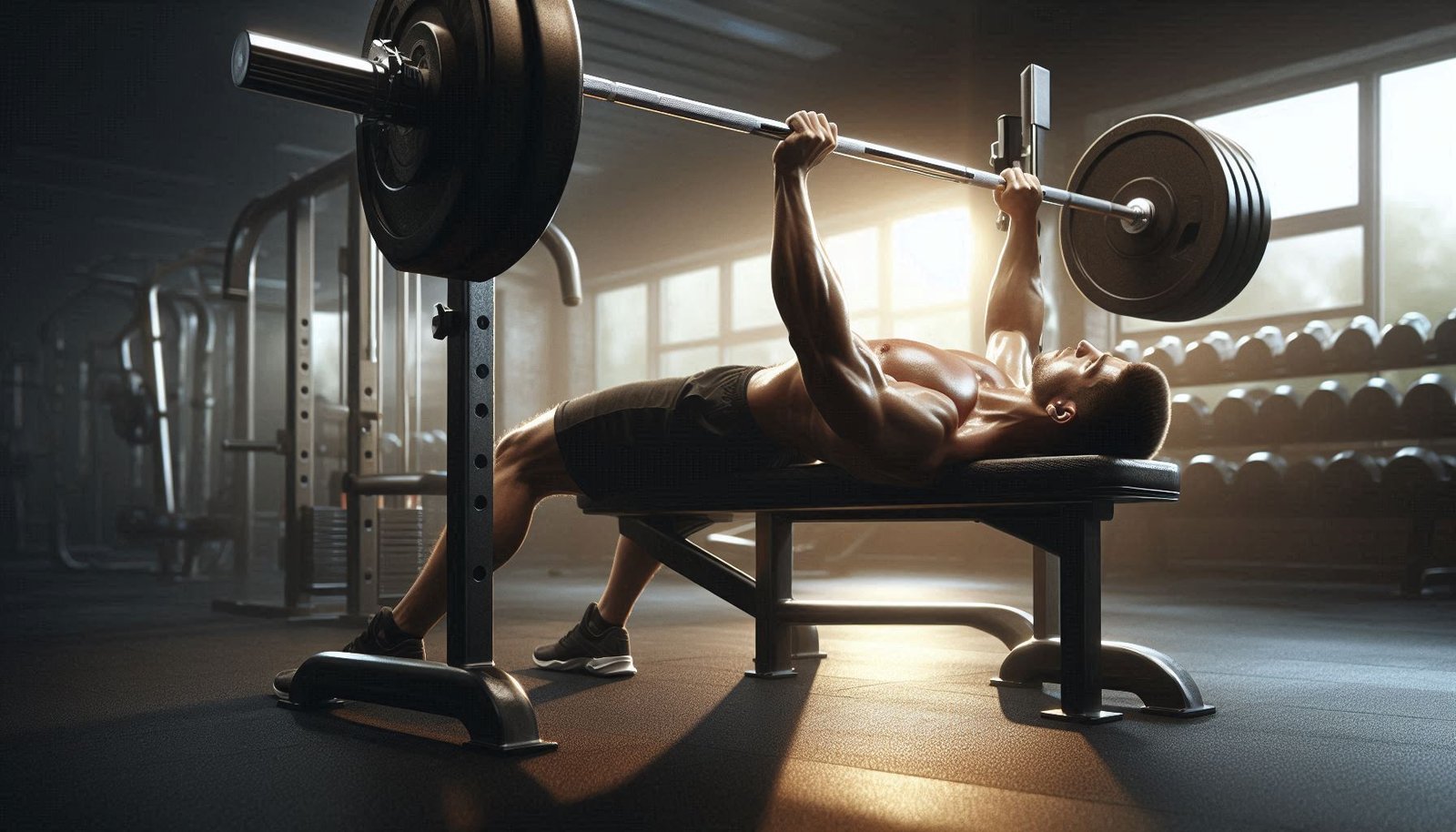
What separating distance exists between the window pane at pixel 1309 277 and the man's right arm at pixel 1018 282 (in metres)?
3.92

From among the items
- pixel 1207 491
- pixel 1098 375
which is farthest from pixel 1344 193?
pixel 1098 375

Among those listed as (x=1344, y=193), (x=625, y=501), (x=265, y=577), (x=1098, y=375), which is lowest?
(x=265, y=577)

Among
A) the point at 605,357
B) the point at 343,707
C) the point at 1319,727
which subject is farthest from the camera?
the point at 605,357

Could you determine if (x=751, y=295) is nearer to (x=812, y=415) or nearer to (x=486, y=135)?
(x=812, y=415)

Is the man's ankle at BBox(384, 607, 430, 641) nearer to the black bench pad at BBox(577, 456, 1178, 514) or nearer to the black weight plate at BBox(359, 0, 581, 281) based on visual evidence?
the black bench pad at BBox(577, 456, 1178, 514)

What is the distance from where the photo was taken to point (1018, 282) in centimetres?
250

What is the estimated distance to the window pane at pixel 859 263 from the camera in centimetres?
866

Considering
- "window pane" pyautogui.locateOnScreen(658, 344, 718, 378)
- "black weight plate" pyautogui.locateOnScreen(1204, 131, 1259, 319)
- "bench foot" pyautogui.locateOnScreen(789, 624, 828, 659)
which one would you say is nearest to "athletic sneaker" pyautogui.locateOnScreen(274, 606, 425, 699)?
"bench foot" pyautogui.locateOnScreen(789, 624, 828, 659)

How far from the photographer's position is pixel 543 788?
56.5 inches

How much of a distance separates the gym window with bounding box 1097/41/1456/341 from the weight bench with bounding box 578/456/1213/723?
4.37m

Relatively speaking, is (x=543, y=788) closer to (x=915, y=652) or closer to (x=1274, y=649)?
(x=915, y=652)

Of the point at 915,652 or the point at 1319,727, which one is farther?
the point at 915,652

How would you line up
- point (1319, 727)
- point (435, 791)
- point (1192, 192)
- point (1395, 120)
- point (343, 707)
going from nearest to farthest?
point (435, 791), point (1319, 727), point (343, 707), point (1192, 192), point (1395, 120)

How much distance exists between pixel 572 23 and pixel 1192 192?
1564 mm
